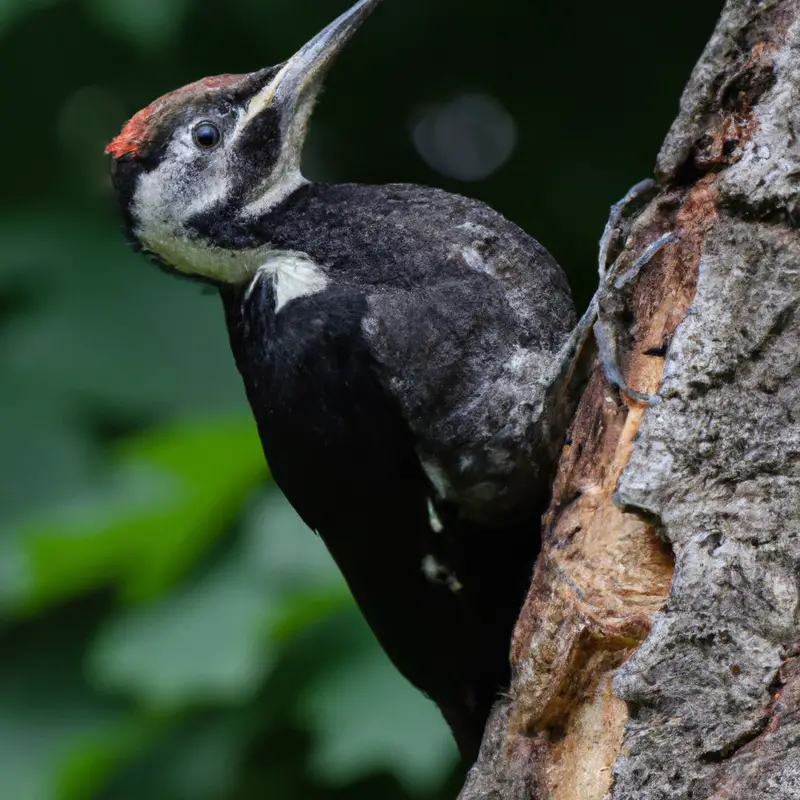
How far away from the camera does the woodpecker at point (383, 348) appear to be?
2.56 metres

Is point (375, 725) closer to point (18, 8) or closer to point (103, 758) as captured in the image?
point (103, 758)

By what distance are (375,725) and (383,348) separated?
1.14 m

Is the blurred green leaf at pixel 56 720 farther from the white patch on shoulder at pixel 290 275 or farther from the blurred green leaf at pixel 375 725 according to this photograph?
the white patch on shoulder at pixel 290 275

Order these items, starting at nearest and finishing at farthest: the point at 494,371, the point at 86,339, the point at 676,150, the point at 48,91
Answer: the point at 676,150
the point at 494,371
the point at 86,339
the point at 48,91

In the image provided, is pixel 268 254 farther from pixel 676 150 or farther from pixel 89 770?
pixel 89 770

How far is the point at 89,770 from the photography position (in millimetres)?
3549

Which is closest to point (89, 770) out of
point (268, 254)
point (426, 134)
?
point (268, 254)

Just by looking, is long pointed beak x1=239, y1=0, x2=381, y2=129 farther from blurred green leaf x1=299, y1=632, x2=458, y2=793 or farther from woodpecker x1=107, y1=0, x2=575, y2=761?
blurred green leaf x1=299, y1=632, x2=458, y2=793

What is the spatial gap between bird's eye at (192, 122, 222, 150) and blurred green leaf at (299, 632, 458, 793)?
130 cm

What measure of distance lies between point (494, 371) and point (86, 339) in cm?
177

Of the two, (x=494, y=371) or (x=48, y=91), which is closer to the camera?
(x=494, y=371)

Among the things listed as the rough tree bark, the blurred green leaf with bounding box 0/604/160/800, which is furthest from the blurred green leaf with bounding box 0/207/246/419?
the rough tree bark

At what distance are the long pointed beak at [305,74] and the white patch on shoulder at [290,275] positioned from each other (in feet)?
1.26

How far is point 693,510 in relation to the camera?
1.87m
